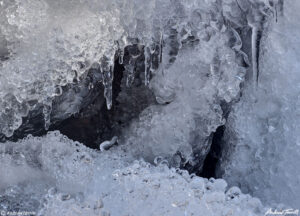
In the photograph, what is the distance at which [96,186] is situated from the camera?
129cm

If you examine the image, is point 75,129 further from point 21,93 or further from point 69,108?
point 21,93

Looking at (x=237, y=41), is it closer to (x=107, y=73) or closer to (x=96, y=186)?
(x=107, y=73)

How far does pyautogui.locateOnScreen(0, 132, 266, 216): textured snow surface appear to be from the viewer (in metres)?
1.18

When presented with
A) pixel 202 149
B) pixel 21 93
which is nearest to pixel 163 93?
pixel 202 149

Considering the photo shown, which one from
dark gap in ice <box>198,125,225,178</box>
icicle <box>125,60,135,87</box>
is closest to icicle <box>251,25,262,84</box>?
dark gap in ice <box>198,125,225,178</box>

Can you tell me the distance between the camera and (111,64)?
144 centimetres

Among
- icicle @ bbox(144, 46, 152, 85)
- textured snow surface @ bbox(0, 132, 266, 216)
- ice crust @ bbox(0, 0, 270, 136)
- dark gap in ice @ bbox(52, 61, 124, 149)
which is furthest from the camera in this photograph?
dark gap in ice @ bbox(52, 61, 124, 149)

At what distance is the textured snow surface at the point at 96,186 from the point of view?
118 centimetres

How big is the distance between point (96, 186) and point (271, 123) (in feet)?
2.00

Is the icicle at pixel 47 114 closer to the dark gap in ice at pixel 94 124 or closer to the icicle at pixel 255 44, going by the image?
the dark gap in ice at pixel 94 124

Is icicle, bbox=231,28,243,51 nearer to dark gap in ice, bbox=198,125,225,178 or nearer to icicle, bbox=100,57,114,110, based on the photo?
dark gap in ice, bbox=198,125,225,178

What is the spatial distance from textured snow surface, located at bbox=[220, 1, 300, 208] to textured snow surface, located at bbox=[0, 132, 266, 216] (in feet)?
0.85

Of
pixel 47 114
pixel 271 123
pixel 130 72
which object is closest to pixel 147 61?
pixel 130 72

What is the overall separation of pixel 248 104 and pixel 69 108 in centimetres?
58
